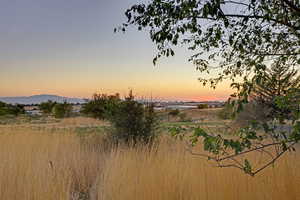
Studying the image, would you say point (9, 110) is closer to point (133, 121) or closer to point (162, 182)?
point (133, 121)

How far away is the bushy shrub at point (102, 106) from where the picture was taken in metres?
8.12

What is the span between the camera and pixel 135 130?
7.63 metres

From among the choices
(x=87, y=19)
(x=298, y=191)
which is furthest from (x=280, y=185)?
(x=87, y=19)

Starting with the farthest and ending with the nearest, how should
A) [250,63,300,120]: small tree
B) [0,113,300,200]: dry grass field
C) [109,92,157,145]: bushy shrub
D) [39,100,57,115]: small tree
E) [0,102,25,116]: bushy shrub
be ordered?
[39,100,57,115]: small tree, [0,102,25,116]: bushy shrub, [109,92,157,145]: bushy shrub, [0,113,300,200]: dry grass field, [250,63,300,120]: small tree

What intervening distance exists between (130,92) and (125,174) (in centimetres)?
530

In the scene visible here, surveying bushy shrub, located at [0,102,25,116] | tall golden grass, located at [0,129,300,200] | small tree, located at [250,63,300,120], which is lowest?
bushy shrub, located at [0,102,25,116]

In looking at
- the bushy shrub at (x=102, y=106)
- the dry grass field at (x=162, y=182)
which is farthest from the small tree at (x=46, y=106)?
the dry grass field at (x=162, y=182)

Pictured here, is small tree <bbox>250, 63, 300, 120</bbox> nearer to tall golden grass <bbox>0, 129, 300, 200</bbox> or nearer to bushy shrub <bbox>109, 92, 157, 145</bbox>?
tall golden grass <bbox>0, 129, 300, 200</bbox>

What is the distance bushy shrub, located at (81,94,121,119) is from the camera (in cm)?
812

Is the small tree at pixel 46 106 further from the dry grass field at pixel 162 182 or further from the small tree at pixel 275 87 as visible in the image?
the small tree at pixel 275 87

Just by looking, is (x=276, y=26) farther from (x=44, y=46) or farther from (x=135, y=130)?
(x=44, y=46)

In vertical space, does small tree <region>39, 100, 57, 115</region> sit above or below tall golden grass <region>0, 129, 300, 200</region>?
below

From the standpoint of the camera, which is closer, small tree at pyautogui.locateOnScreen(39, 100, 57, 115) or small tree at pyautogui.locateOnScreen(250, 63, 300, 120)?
small tree at pyautogui.locateOnScreen(250, 63, 300, 120)

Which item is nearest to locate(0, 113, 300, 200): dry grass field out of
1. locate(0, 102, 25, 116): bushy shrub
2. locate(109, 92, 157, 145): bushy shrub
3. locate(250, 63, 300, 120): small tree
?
locate(250, 63, 300, 120): small tree
